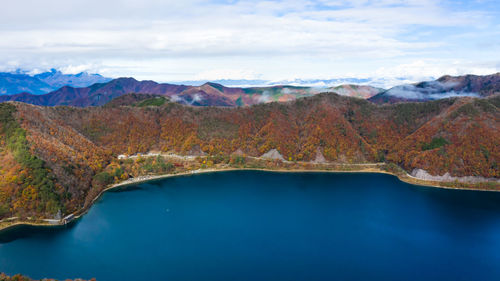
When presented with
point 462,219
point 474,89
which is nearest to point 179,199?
point 462,219

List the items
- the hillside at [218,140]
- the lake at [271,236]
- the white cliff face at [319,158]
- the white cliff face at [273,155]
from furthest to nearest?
the white cliff face at [273,155] → the white cliff face at [319,158] → the hillside at [218,140] → the lake at [271,236]

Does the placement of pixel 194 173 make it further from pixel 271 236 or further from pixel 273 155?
pixel 271 236

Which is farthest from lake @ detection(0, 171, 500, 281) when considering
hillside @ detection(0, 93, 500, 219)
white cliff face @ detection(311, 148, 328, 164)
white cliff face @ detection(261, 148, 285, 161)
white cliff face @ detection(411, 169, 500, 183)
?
white cliff face @ detection(261, 148, 285, 161)

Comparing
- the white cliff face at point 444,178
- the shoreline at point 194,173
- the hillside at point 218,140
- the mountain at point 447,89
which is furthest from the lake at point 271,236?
the mountain at point 447,89

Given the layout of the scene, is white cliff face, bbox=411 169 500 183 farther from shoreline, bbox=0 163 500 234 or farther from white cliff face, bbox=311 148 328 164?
white cliff face, bbox=311 148 328 164

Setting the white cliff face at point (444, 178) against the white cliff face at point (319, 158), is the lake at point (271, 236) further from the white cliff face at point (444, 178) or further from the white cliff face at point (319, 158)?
the white cliff face at point (319, 158)

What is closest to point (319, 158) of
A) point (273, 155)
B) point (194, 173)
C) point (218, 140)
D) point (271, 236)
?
point (273, 155)

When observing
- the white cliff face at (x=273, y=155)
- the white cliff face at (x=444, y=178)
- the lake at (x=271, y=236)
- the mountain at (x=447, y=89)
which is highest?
the mountain at (x=447, y=89)
